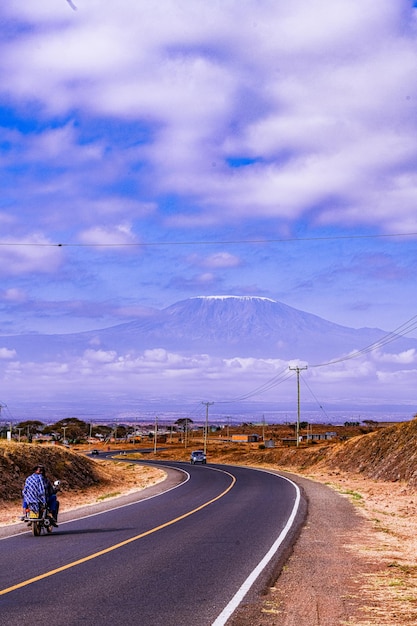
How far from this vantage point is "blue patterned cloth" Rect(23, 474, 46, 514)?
715 inches

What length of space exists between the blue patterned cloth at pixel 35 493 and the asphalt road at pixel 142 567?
0.83 m

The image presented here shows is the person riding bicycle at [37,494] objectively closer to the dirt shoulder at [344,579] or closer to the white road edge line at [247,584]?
the white road edge line at [247,584]

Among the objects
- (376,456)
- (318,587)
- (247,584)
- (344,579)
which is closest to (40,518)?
(247,584)

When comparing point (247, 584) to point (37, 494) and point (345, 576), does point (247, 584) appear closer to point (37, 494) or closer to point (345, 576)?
point (345, 576)

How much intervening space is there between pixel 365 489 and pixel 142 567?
31113 mm

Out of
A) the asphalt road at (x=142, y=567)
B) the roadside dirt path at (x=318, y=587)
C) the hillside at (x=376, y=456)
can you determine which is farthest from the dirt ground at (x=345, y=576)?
the hillside at (x=376, y=456)

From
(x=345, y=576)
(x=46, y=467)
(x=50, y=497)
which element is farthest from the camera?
(x=46, y=467)

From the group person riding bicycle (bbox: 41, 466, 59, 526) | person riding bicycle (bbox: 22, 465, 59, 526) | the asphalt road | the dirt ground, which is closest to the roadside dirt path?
the dirt ground

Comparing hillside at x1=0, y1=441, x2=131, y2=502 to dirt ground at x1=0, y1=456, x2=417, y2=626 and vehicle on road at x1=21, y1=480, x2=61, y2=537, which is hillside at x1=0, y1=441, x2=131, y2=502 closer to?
dirt ground at x1=0, y1=456, x2=417, y2=626

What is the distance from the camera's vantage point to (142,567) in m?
13.2

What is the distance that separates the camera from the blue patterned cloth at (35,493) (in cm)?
1816

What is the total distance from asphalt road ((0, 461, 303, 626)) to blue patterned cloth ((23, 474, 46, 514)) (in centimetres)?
83

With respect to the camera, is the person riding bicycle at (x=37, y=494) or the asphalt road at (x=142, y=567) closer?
the asphalt road at (x=142, y=567)

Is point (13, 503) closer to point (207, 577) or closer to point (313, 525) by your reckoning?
point (313, 525)
